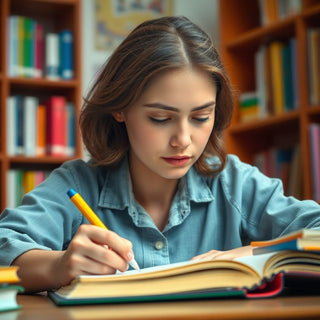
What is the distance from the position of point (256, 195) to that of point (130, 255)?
1.72ft

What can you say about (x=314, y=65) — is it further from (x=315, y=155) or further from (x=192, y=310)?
(x=192, y=310)

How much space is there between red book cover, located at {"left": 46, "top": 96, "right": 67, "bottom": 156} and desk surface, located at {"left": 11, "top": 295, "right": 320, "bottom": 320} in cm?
235

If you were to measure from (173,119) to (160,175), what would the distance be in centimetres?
17

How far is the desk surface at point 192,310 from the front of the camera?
1.77ft

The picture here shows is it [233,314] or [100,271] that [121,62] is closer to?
[100,271]

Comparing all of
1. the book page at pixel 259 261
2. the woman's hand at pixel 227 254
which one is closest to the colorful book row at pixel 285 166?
the woman's hand at pixel 227 254

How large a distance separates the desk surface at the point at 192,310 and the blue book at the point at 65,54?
2.49 meters

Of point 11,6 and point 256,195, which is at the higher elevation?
point 11,6

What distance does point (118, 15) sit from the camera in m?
3.52

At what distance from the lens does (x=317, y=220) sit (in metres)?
1.05

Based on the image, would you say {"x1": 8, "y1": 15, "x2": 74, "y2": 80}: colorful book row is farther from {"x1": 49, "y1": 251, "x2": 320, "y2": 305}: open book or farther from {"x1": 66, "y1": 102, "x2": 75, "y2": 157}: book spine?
{"x1": 49, "y1": 251, "x2": 320, "y2": 305}: open book

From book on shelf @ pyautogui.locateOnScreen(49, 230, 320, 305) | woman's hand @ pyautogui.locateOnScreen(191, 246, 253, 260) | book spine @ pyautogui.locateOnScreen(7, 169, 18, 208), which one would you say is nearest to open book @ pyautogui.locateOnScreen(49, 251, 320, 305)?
book on shelf @ pyautogui.locateOnScreen(49, 230, 320, 305)

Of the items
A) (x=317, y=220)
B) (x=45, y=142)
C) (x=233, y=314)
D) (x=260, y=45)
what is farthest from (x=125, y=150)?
(x=260, y=45)

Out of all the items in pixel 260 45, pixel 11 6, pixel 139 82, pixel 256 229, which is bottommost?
pixel 256 229
